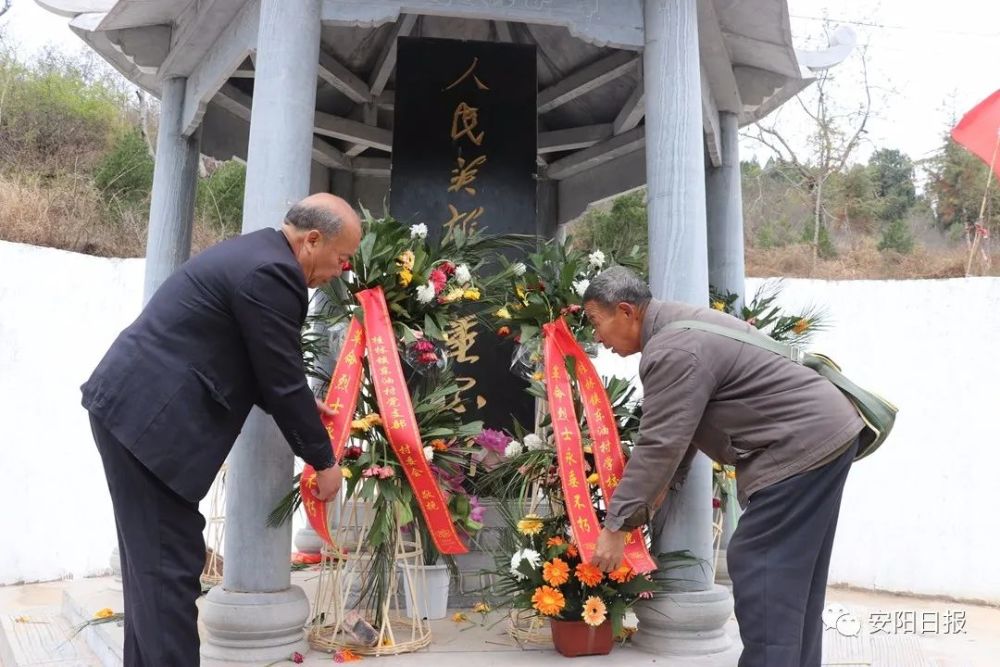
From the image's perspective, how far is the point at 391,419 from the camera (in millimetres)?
2957

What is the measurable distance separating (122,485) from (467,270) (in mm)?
1629

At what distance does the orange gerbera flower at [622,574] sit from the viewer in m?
2.93

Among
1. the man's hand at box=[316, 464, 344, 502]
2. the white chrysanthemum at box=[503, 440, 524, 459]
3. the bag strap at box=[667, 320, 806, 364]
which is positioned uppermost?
the bag strap at box=[667, 320, 806, 364]

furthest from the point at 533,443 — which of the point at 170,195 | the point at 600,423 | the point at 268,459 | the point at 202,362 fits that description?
the point at 170,195

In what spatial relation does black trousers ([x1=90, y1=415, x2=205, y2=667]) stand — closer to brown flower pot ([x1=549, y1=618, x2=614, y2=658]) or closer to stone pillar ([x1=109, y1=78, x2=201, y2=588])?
brown flower pot ([x1=549, y1=618, x2=614, y2=658])

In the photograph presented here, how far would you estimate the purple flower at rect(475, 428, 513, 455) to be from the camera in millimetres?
3840

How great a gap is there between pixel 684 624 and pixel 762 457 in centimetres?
106

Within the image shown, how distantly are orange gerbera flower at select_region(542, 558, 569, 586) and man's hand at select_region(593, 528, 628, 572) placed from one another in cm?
35

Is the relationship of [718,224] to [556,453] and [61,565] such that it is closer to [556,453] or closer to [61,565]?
[556,453]

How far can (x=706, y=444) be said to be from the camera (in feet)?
8.23

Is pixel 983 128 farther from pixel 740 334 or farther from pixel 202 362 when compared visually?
pixel 202 362

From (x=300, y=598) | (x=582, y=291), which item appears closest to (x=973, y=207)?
(x=582, y=291)

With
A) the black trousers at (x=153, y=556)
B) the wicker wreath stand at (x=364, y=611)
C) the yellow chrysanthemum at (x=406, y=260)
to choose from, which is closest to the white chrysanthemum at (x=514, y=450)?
the wicker wreath stand at (x=364, y=611)

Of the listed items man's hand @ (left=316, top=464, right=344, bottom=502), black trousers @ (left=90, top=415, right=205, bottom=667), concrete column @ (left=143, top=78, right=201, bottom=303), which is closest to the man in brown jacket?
man's hand @ (left=316, top=464, right=344, bottom=502)
